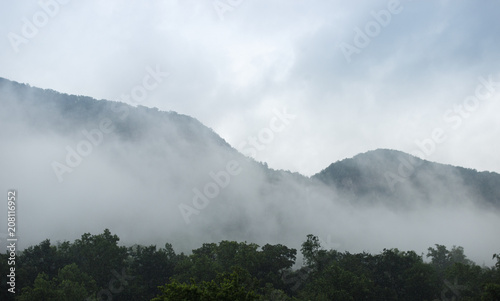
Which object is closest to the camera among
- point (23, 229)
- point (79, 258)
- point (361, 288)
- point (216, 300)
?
point (216, 300)

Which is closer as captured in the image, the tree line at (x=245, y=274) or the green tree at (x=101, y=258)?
the tree line at (x=245, y=274)

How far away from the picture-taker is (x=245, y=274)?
41.8m

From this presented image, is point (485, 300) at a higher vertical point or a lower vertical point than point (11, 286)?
lower

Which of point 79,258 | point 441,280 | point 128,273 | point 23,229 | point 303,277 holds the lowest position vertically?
point 441,280

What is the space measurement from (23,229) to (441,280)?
201930 mm

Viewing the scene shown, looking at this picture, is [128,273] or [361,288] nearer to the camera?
[361,288]

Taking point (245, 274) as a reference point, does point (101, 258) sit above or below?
above

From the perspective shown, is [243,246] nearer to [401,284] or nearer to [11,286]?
[401,284]

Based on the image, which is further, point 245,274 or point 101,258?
point 101,258

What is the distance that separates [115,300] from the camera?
5106 centimetres

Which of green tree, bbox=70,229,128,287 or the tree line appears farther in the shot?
green tree, bbox=70,229,128,287

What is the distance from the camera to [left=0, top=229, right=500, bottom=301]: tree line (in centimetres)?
4609

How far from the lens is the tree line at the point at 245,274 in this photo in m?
46.1

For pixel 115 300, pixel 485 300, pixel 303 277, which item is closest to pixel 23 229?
pixel 115 300
